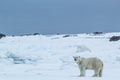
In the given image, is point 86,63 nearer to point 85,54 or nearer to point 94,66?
point 94,66

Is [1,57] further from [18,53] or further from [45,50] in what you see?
[45,50]

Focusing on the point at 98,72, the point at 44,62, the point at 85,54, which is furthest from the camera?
the point at 85,54

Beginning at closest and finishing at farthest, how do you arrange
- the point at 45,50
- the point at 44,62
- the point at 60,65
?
the point at 60,65 → the point at 44,62 → the point at 45,50

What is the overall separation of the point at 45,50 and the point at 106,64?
22.5ft

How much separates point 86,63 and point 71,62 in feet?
25.6

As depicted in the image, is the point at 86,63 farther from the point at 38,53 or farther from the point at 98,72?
the point at 38,53

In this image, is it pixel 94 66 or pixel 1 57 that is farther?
pixel 1 57

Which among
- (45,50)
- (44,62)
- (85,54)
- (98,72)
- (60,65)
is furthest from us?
(45,50)

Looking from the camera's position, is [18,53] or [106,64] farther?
[18,53]

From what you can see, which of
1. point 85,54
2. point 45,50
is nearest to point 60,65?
point 85,54

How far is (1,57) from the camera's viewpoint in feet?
82.6

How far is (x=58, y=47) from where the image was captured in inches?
1153

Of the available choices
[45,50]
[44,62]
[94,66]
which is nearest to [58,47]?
[45,50]

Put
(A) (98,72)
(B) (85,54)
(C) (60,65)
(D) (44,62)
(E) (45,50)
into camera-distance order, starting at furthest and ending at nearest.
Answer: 1. (E) (45,50)
2. (B) (85,54)
3. (D) (44,62)
4. (C) (60,65)
5. (A) (98,72)
